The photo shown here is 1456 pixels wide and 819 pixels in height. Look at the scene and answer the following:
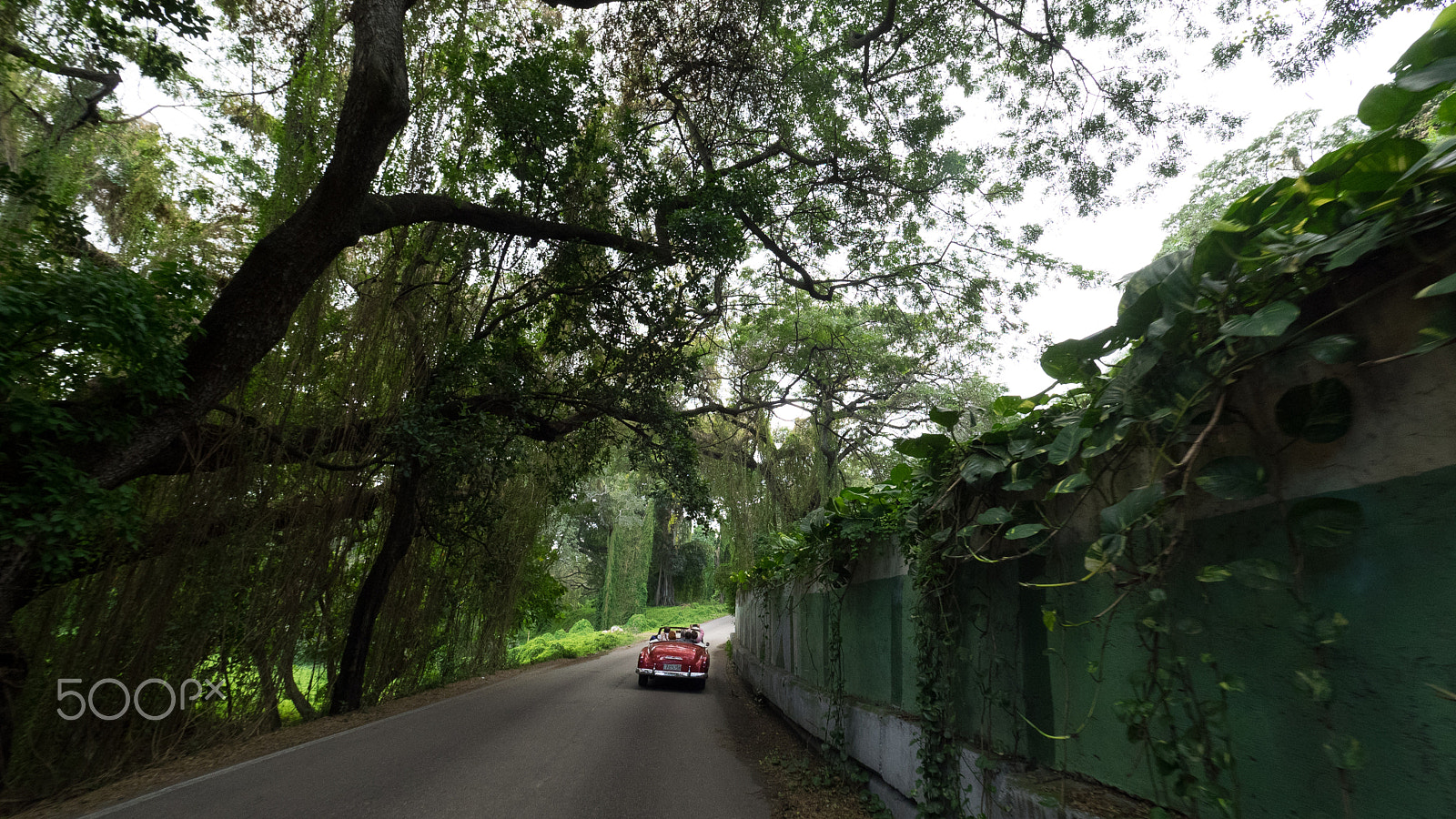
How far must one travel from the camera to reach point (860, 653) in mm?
6562

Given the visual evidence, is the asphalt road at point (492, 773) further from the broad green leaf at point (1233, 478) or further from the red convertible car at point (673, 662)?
the broad green leaf at point (1233, 478)

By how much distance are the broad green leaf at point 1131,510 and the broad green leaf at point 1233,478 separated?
148mm

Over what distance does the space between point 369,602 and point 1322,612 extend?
38.2ft

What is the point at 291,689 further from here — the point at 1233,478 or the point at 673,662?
the point at 1233,478

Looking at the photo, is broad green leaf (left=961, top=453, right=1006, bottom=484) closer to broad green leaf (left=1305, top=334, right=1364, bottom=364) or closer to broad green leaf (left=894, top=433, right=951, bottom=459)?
broad green leaf (left=894, top=433, right=951, bottom=459)

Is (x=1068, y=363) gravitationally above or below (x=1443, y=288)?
above

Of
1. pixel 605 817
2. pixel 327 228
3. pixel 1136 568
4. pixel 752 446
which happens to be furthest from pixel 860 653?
pixel 752 446

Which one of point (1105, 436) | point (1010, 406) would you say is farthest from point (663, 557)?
point (1105, 436)

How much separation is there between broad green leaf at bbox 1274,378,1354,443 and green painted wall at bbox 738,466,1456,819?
0.19m

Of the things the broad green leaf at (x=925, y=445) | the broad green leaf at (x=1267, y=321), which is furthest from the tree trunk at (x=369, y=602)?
the broad green leaf at (x=1267, y=321)

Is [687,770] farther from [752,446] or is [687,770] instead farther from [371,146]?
[752,446]

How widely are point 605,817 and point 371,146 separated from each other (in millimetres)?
6426

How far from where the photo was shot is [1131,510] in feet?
7.79

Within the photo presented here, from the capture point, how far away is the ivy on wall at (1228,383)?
189 centimetres
